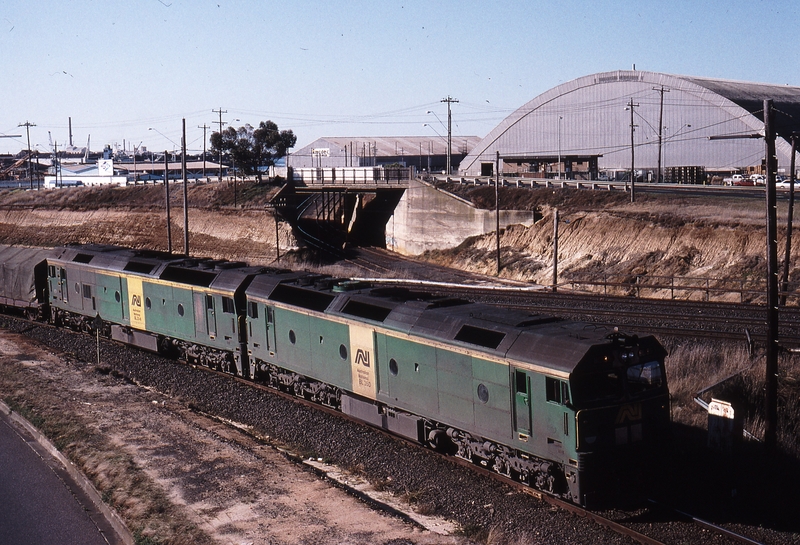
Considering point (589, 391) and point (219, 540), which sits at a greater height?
point (589, 391)

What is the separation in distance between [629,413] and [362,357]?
25.4 feet

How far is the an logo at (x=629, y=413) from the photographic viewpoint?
15.0m

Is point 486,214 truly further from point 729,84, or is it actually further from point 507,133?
point 729,84

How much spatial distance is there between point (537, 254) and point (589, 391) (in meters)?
41.5

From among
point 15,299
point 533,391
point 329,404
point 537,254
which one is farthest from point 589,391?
point 537,254

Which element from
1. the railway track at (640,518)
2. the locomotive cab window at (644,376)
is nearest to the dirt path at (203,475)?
the railway track at (640,518)

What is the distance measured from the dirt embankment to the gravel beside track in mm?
28875

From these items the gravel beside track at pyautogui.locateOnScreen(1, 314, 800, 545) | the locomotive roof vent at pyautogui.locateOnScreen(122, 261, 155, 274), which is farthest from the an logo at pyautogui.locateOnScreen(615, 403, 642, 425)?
the locomotive roof vent at pyautogui.locateOnScreen(122, 261, 155, 274)

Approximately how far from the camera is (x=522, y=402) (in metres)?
15.6

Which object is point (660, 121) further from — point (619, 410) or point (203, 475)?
point (203, 475)

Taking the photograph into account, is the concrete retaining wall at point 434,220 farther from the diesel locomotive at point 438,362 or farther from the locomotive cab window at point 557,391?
the locomotive cab window at point 557,391

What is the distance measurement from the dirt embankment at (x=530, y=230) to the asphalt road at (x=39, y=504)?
117ft

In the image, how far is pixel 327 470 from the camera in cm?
1822

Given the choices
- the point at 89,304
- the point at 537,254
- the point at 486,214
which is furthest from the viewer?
the point at 486,214
